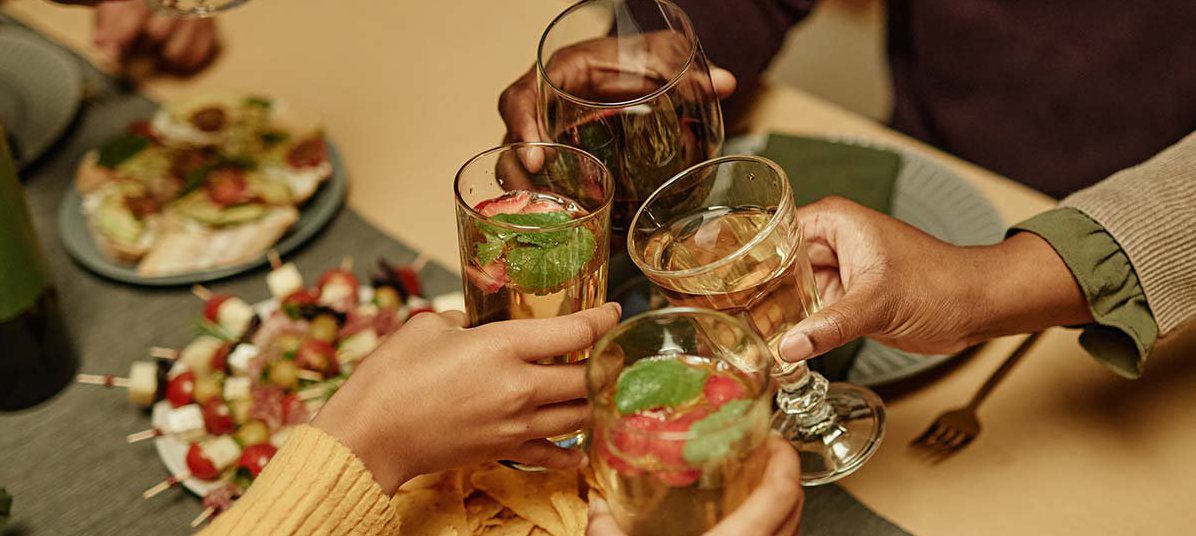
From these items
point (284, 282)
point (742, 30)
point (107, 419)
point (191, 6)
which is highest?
point (191, 6)

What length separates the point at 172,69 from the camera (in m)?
1.99

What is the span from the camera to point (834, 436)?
3.94 feet

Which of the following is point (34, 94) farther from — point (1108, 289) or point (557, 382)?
point (1108, 289)

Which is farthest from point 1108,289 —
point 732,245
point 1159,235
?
point 732,245

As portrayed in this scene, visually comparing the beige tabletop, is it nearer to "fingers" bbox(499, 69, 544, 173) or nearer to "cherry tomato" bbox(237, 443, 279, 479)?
"fingers" bbox(499, 69, 544, 173)

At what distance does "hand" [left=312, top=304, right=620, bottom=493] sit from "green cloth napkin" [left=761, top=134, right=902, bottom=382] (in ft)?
1.93

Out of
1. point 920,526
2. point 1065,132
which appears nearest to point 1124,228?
point 920,526

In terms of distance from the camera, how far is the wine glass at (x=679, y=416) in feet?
2.40

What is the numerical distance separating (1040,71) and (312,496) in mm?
1352

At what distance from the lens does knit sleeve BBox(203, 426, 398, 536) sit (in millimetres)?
945

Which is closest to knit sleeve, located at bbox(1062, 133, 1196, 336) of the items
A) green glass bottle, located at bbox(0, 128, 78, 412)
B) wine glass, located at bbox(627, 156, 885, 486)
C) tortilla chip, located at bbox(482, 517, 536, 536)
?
wine glass, located at bbox(627, 156, 885, 486)

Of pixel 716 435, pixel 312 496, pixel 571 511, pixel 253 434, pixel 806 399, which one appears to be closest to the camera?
pixel 716 435

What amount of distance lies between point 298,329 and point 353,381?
46 centimetres

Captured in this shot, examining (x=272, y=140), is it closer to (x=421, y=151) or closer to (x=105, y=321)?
(x=421, y=151)
